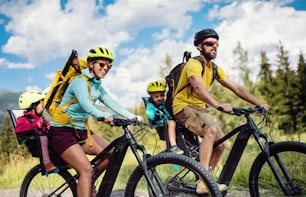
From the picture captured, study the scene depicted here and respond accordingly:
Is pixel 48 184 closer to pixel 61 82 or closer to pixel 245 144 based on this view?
pixel 61 82

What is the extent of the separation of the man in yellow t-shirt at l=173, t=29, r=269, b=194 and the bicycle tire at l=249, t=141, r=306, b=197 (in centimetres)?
56

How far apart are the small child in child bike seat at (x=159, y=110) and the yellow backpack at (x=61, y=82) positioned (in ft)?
5.29

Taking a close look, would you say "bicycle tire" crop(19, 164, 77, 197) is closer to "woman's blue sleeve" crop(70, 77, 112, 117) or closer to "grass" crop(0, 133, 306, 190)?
"woman's blue sleeve" crop(70, 77, 112, 117)

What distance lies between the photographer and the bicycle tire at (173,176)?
318cm

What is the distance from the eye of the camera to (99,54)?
12.6 ft

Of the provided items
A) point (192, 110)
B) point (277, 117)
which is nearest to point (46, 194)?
point (192, 110)

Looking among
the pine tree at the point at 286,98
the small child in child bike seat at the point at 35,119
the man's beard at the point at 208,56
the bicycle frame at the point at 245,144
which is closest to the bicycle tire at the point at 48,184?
the small child in child bike seat at the point at 35,119

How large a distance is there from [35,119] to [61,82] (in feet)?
2.52

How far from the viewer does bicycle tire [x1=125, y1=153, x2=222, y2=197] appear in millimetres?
3176

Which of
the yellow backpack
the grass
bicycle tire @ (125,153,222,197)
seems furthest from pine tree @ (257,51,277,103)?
the yellow backpack

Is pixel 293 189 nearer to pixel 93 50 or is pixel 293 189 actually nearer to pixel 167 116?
pixel 167 116

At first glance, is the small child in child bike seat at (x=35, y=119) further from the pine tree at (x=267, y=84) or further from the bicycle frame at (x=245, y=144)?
the pine tree at (x=267, y=84)

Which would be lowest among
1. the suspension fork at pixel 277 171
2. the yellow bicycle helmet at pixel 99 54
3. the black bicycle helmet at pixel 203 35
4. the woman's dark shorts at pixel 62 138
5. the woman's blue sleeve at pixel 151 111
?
the suspension fork at pixel 277 171

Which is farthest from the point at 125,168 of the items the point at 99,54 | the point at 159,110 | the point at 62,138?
the point at 99,54
